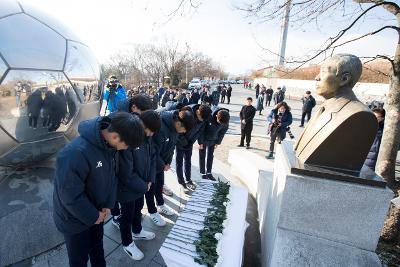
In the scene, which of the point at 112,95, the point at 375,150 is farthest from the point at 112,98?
the point at 375,150

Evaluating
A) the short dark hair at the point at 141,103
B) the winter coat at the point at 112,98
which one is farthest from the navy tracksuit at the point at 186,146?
the winter coat at the point at 112,98

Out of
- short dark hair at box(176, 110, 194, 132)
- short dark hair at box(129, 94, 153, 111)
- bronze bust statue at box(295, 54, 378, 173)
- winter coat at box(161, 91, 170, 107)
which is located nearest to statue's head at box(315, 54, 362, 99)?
bronze bust statue at box(295, 54, 378, 173)

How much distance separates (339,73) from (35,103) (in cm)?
331

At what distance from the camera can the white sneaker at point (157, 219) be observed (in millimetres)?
3842

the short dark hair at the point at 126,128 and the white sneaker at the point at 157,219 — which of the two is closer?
the short dark hair at the point at 126,128

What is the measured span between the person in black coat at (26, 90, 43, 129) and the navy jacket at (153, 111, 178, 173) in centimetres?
137

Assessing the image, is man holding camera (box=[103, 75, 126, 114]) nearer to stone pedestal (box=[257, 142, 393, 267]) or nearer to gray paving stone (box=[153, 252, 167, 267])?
gray paving stone (box=[153, 252, 167, 267])

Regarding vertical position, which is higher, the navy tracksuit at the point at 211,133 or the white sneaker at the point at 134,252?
the navy tracksuit at the point at 211,133

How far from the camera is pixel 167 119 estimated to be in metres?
3.79

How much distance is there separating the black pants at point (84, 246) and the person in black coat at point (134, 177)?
43 centimetres

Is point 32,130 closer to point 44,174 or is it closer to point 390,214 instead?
point 44,174

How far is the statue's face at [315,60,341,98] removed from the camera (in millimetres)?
2850

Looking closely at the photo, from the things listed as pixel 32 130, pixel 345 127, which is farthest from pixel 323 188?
pixel 32 130

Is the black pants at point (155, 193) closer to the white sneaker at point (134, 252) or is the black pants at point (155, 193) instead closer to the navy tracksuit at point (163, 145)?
the navy tracksuit at point (163, 145)
